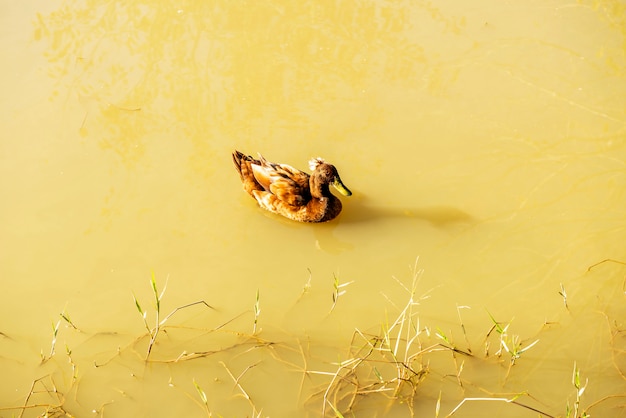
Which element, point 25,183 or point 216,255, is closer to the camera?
point 216,255

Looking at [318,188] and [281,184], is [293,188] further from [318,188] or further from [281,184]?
[318,188]

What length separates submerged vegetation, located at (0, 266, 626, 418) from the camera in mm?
3705

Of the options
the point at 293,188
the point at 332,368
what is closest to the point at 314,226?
the point at 293,188

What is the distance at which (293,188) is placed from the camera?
4.56 meters

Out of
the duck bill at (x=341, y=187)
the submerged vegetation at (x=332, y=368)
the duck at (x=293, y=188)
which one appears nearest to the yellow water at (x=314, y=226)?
the submerged vegetation at (x=332, y=368)

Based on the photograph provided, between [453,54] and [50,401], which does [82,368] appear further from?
[453,54]

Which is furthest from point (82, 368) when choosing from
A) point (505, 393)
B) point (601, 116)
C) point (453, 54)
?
point (601, 116)

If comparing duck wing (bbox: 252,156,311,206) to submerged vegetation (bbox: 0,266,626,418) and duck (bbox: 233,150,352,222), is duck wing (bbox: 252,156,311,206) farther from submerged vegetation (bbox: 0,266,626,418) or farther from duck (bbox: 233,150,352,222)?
submerged vegetation (bbox: 0,266,626,418)

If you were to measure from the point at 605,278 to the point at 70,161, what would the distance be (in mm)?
4174

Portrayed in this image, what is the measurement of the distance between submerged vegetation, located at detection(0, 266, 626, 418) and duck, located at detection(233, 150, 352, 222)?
74 centimetres

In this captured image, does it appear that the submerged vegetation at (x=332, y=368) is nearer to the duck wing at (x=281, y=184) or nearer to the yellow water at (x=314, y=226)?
the yellow water at (x=314, y=226)

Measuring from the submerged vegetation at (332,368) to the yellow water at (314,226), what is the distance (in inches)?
0.6

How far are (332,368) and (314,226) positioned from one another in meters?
1.23

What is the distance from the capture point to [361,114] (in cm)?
527
